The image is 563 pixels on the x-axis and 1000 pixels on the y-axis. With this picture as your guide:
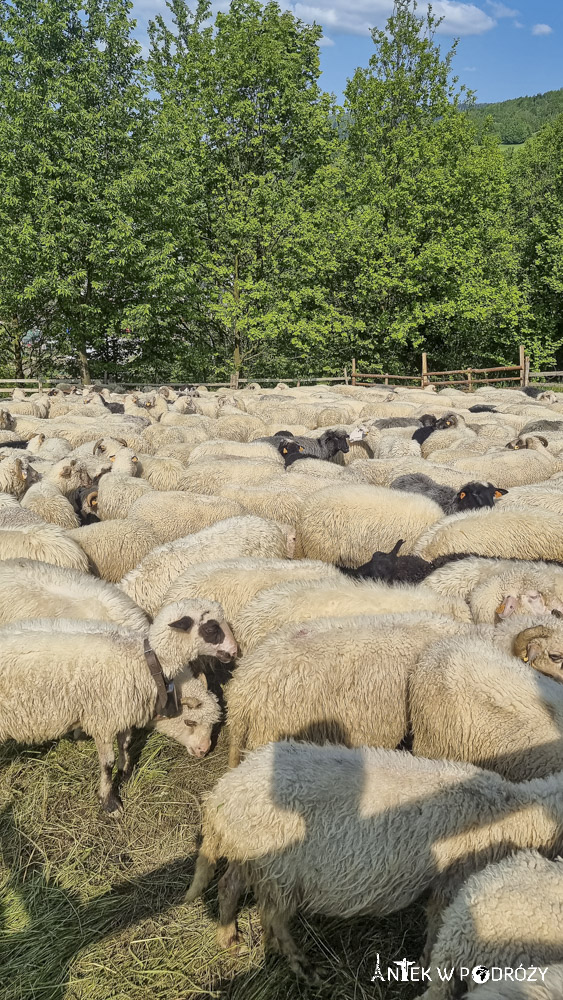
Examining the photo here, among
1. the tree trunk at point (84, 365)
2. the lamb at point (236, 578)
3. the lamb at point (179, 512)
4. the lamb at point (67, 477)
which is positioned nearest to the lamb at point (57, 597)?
the lamb at point (236, 578)

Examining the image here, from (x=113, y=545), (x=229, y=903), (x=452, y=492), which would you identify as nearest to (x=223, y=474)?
(x=113, y=545)

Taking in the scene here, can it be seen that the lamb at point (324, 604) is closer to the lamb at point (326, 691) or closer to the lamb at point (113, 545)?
the lamb at point (326, 691)

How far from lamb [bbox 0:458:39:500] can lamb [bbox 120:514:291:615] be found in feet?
11.8

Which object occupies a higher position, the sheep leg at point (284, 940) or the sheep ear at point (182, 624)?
the sheep ear at point (182, 624)

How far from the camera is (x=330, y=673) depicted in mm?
3771

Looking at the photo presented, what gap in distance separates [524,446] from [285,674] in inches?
314

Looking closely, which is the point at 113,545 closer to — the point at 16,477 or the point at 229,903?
the point at 16,477

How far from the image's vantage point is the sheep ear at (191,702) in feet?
14.4

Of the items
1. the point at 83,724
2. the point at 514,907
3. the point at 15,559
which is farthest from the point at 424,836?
the point at 15,559

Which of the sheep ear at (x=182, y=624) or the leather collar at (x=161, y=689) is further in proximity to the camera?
the sheep ear at (x=182, y=624)

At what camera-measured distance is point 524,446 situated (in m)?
10.3

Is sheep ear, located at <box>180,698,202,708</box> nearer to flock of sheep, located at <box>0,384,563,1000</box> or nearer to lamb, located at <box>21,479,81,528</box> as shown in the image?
flock of sheep, located at <box>0,384,563,1000</box>

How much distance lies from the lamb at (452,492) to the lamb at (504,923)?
4.80 m

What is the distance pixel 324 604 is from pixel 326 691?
0.87 meters
